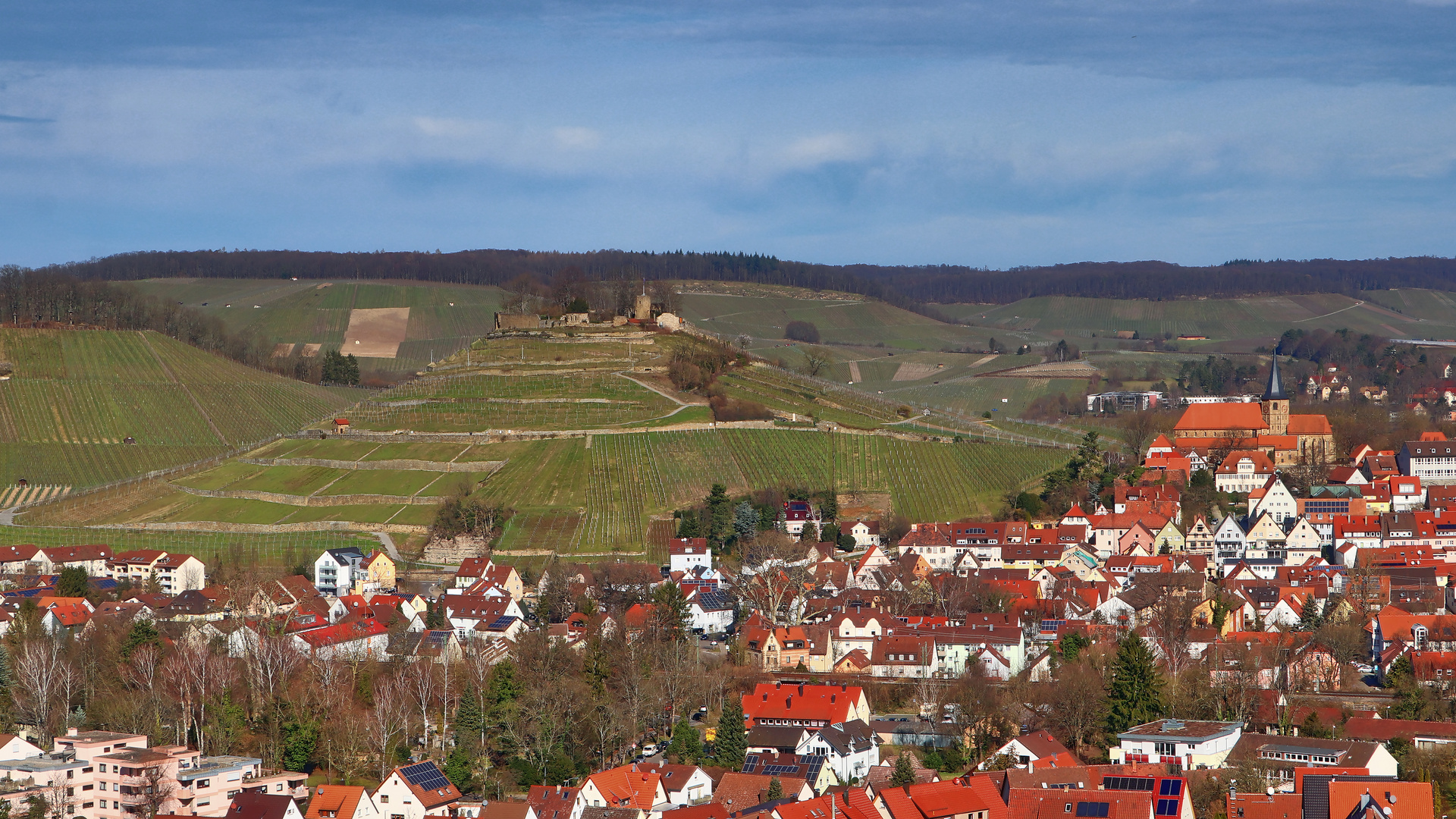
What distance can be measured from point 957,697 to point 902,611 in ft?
42.8

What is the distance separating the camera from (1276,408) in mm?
85875

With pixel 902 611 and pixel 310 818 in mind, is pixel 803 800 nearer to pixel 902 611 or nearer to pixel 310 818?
pixel 310 818

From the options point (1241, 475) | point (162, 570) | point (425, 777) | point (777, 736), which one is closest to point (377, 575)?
point (162, 570)

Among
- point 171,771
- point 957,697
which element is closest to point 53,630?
point 171,771

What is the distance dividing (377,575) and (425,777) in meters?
26.6

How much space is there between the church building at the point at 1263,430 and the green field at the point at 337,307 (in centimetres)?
7206

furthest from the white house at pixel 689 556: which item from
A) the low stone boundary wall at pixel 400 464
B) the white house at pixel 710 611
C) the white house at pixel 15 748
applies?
the white house at pixel 15 748

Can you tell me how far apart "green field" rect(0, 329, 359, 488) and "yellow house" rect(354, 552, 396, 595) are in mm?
27449

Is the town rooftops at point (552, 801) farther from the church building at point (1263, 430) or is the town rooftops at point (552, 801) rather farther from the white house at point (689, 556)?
the church building at point (1263, 430)

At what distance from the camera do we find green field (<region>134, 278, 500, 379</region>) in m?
152

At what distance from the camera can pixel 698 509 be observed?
74188mm

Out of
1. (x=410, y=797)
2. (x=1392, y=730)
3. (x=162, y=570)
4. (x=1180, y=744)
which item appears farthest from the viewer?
(x=162, y=570)

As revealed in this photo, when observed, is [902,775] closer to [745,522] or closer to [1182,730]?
[1182,730]

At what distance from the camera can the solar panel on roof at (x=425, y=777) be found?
40906mm
